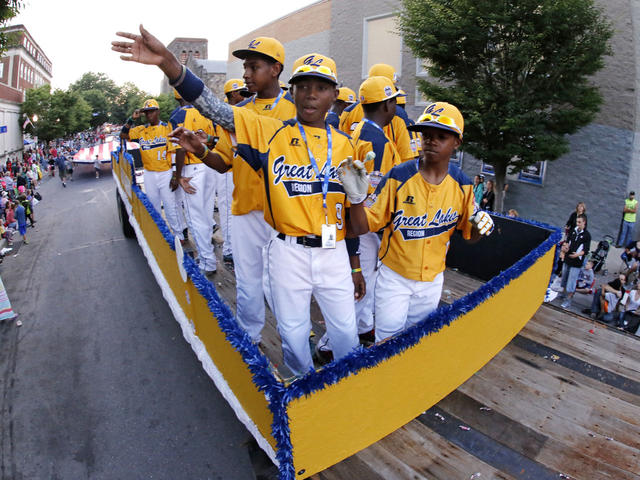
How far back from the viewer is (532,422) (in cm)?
291

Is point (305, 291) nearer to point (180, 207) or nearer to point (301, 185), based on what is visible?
point (301, 185)

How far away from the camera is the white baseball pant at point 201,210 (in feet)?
17.8

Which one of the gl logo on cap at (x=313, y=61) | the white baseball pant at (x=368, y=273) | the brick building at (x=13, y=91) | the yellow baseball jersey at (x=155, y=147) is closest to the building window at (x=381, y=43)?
the yellow baseball jersey at (x=155, y=147)

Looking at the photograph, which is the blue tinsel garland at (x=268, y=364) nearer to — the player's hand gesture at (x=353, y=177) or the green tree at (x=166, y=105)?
the player's hand gesture at (x=353, y=177)

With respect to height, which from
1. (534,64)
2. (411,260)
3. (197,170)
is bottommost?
(411,260)

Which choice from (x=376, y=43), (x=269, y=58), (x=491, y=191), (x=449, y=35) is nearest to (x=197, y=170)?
(x=269, y=58)

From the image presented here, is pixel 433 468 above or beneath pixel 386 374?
beneath

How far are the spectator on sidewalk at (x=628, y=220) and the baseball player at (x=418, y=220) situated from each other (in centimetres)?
1031

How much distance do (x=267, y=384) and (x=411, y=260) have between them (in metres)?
1.42

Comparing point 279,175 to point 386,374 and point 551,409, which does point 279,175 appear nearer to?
point 386,374

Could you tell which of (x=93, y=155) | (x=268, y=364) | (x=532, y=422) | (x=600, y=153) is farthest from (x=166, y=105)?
(x=532, y=422)

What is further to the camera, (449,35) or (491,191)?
(491,191)

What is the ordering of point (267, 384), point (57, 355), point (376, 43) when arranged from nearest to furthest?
point (267, 384) < point (57, 355) < point (376, 43)

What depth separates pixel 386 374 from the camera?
2.47m
